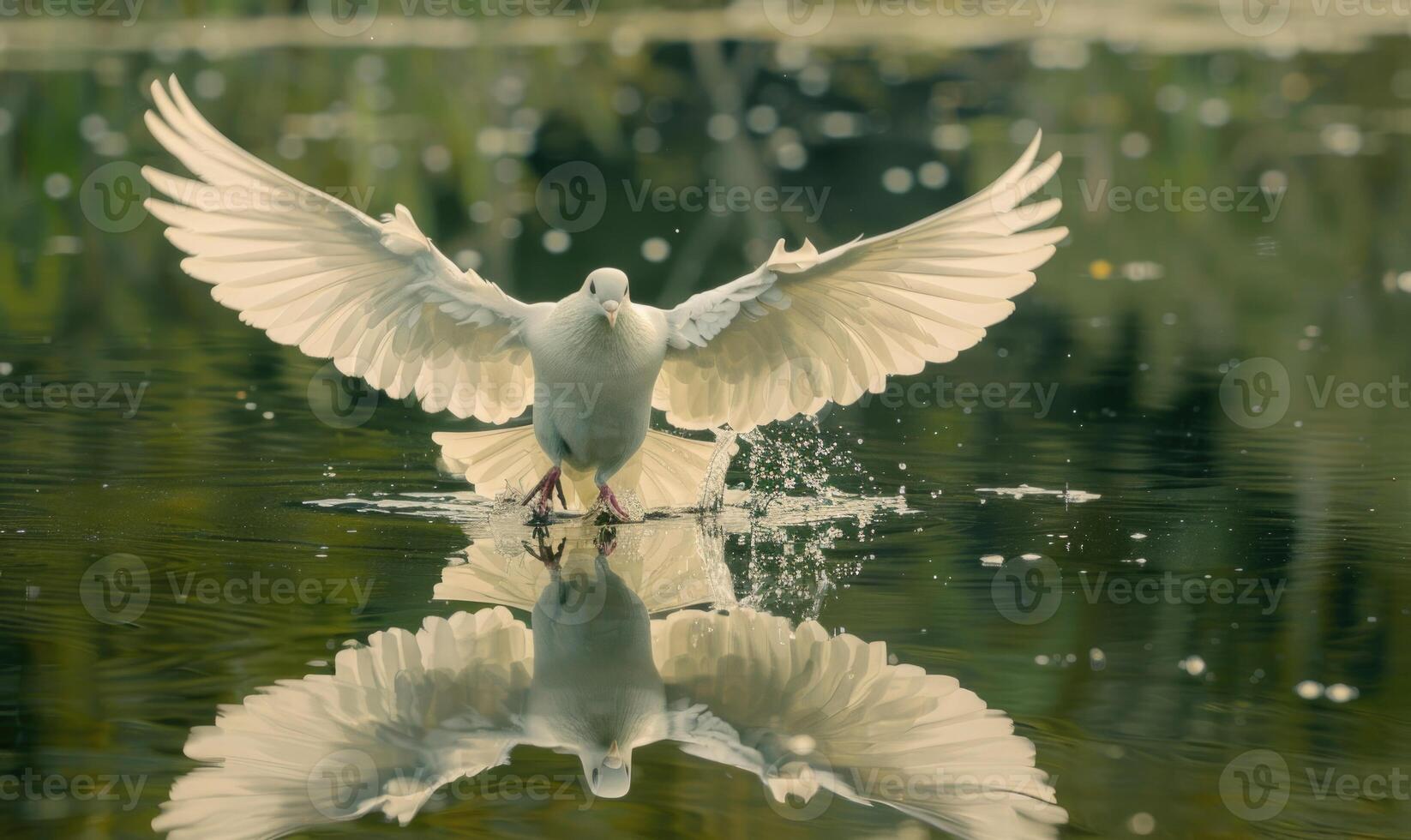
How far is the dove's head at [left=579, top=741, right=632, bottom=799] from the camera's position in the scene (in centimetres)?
527

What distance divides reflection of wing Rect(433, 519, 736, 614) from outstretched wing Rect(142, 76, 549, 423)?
34.8 inches

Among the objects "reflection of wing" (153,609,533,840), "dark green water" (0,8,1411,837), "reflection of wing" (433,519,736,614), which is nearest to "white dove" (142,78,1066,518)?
"reflection of wing" (433,519,736,614)

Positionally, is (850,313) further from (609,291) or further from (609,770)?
(609,770)

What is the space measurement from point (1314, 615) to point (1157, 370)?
4.68 metres

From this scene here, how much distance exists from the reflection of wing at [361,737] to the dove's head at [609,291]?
5.40 ft

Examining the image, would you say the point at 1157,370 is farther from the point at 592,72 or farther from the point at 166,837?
the point at 592,72

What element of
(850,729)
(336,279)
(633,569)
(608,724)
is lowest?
(608,724)

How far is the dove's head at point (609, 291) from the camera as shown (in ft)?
25.5

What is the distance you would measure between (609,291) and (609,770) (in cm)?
283

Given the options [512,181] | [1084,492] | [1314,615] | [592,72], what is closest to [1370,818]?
[1314,615]

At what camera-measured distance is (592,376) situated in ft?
26.6

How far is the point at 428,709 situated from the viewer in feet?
19.2

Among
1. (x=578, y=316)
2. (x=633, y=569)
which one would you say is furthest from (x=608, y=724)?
(x=578, y=316)

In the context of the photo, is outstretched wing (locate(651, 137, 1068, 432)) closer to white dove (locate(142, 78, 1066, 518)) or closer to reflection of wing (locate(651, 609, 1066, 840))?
white dove (locate(142, 78, 1066, 518))
